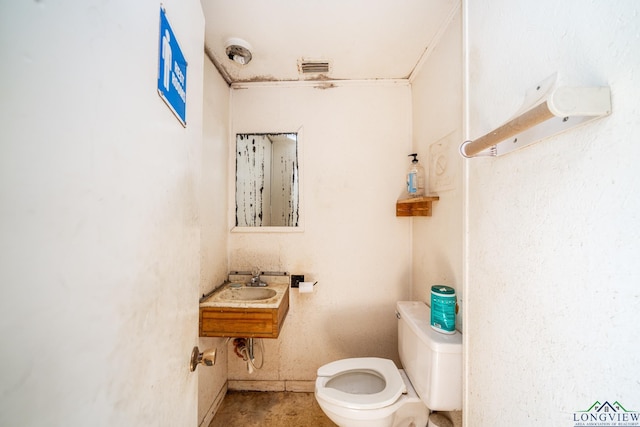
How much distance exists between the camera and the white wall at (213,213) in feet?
4.91

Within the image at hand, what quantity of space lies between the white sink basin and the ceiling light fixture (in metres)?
1.51

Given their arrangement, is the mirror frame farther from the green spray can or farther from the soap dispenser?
the green spray can

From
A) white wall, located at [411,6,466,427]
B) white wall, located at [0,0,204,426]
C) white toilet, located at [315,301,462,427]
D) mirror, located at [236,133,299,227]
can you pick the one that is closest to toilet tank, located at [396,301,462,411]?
white toilet, located at [315,301,462,427]

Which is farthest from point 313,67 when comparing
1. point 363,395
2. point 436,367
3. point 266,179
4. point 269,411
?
point 269,411

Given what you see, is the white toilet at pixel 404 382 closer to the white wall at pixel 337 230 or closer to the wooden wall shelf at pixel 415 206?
the white wall at pixel 337 230

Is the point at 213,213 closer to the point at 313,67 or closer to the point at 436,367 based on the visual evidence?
the point at 313,67

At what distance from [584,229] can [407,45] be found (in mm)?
1448

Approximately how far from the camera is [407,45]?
152cm

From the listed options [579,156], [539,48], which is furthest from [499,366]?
[539,48]

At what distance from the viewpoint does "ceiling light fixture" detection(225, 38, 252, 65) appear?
1.46m

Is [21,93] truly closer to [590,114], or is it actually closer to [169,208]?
[169,208]

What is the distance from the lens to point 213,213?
5.38ft

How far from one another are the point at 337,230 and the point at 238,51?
1363mm

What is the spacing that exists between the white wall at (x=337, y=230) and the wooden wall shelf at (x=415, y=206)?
10 centimetres
